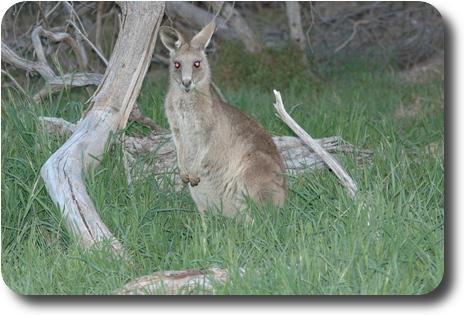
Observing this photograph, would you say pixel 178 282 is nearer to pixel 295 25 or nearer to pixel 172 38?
pixel 172 38

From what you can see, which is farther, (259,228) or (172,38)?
(172,38)

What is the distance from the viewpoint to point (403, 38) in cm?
953

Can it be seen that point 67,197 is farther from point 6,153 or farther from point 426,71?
point 426,71

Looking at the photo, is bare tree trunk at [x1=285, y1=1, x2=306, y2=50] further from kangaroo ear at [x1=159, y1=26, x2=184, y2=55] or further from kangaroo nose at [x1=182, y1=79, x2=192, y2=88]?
kangaroo nose at [x1=182, y1=79, x2=192, y2=88]

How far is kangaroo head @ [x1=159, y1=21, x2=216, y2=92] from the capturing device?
Answer: 15.5 ft

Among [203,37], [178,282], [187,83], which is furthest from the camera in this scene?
[203,37]

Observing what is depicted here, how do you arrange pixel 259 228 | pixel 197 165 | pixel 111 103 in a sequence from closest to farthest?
pixel 259 228 < pixel 197 165 < pixel 111 103

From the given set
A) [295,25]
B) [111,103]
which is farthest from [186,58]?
[295,25]

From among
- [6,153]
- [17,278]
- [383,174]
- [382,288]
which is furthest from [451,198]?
[6,153]

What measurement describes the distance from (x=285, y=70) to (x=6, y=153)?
4405 mm

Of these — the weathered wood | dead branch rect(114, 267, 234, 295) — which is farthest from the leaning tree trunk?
dead branch rect(114, 267, 234, 295)

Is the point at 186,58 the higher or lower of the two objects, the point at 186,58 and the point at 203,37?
the lower

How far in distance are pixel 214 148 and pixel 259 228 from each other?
0.99 metres

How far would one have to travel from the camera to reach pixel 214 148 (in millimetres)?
5125
